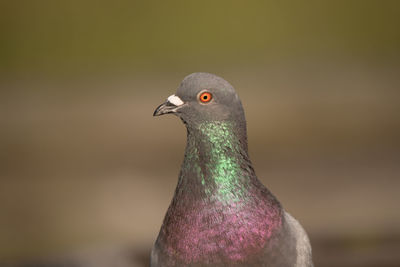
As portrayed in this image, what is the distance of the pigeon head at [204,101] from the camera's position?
246 cm

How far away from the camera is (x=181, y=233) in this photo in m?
2.48

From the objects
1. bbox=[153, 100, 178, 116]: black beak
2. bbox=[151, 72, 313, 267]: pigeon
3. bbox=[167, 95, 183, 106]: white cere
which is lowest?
bbox=[151, 72, 313, 267]: pigeon

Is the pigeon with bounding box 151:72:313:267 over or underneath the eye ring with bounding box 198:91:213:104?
underneath

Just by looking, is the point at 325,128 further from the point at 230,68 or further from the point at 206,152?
the point at 206,152

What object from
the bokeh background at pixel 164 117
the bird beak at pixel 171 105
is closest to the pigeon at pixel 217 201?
the bird beak at pixel 171 105

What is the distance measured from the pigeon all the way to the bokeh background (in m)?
3.59

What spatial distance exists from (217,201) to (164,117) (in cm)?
423

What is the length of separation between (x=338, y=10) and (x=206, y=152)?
4.35 metres

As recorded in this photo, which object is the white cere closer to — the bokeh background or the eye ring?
the eye ring

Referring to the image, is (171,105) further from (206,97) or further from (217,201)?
(217,201)

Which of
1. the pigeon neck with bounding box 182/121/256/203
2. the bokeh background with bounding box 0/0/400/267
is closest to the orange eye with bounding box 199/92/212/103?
the pigeon neck with bounding box 182/121/256/203

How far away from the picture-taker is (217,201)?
2.50 metres

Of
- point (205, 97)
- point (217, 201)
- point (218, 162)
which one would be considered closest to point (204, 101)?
point (205, 97)

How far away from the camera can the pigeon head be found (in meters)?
2.46
